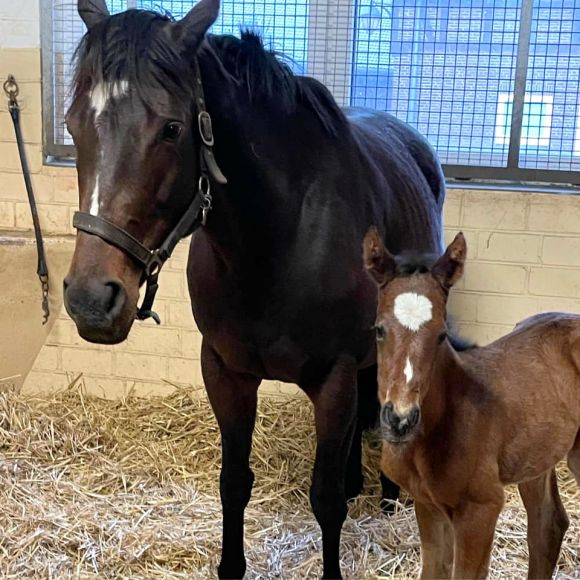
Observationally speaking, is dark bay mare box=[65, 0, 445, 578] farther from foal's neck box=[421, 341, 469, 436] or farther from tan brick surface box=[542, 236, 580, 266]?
tan brick surface box=[542, 236, 580, 266]

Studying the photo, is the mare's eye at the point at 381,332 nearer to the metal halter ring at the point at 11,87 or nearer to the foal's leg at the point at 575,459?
the foal's leg at the point at 575,459

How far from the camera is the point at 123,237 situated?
1.39 meters

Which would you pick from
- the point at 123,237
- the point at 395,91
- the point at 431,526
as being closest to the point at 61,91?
the point at 395,91

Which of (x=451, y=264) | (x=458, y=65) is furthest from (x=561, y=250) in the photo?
(x=451, y=264)

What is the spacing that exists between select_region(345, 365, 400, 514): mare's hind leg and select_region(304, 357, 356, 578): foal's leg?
2.00 ft

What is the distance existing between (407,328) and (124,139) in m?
0.61

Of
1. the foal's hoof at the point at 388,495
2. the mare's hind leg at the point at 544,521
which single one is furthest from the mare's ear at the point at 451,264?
the foal's hoof at the point at 388,495

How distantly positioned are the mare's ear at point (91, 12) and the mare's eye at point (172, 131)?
306 mm

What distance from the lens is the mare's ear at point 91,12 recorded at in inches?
62.6

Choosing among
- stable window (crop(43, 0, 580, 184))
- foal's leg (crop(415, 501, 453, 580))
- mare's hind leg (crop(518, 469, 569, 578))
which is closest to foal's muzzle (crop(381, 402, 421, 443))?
foal's leg (crop(415, 501, 453, 580))

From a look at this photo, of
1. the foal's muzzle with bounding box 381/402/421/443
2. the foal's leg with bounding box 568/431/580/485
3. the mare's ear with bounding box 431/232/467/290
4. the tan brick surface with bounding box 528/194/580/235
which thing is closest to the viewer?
the foal's muzzle with bounding box 381/402/421/443

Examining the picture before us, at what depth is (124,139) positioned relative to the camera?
1385mm

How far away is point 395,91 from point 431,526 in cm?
192

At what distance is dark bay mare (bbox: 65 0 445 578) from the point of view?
4.56 feet
